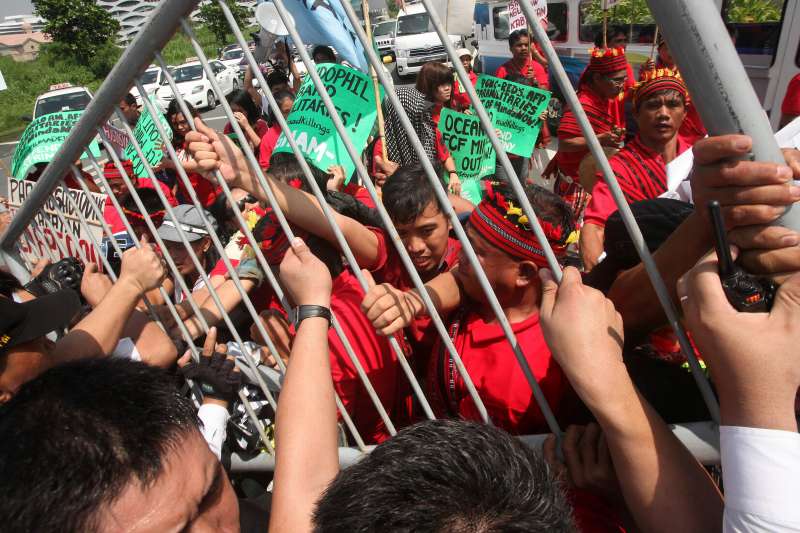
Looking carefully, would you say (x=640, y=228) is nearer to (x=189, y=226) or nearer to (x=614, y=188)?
(x=614, y=188)

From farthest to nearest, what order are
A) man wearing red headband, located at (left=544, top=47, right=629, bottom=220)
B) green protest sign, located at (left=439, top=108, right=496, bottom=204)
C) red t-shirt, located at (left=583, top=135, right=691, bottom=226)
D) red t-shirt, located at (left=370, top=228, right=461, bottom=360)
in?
man wearing red headband, located at (left=544, top=47, right=629, bottom=220) → green protest sign, located at (left=439, top=108, right=496, bottom=204) → red t-shirt, located at (left=583, top=135, right=691, bottom=226) → red t-shirt, located at (left=370, top=228, right=461, bottom=360)

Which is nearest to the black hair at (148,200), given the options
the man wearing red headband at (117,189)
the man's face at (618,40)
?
the man wearing red headband at (117,189)

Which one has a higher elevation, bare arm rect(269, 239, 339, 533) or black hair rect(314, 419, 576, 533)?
black hair rect(314, 419, 576, 533)

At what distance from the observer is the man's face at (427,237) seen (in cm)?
206

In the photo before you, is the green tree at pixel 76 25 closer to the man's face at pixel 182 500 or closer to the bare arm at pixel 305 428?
the bare arm at pixel 305 428

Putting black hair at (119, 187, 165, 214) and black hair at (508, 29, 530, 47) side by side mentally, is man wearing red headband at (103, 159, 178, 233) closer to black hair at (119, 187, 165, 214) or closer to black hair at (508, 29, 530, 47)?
black hair at (119, 187, 165, 214)

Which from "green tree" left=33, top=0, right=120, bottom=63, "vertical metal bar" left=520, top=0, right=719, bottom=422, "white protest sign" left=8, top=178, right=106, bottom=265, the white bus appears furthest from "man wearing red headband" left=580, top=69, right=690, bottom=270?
"green tree" left=33, top=0, right=120, bottom=63

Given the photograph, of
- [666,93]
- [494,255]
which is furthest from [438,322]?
[666,93]

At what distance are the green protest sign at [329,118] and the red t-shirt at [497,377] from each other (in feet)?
2.39

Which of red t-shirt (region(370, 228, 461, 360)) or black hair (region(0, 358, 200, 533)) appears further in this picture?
red t-shirt (region(370, 228, 461, 360))

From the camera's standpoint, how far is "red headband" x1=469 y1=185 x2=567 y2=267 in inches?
56.7

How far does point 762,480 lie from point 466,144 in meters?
2.14

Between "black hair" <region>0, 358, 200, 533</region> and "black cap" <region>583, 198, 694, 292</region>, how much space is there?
1002 mm

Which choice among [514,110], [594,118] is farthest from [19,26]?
[514,110]
